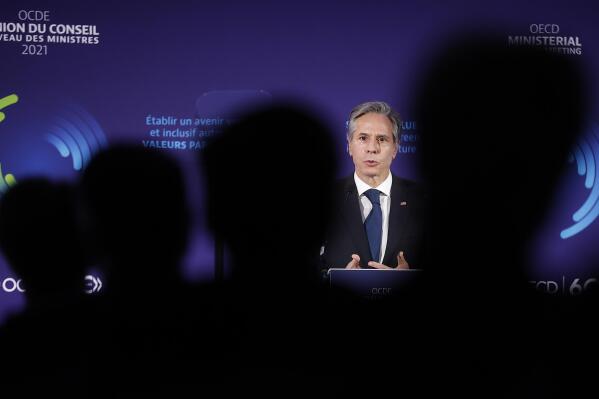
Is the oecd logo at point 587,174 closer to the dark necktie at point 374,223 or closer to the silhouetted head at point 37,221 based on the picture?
the dark necktie at point 374,223

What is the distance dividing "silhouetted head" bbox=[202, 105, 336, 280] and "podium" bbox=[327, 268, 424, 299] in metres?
0.12

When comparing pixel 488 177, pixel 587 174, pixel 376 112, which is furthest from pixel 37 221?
pixel 587 174

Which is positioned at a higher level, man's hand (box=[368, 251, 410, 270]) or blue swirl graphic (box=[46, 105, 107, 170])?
blue swirl graphic (box=[46, 105, 107, 170])

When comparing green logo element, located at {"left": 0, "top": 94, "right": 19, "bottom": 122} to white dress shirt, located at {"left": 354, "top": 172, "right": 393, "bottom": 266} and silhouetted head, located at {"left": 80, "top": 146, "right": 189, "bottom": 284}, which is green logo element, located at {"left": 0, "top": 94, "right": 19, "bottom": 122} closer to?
silhouetted head, located at {"left": 80, "top": 146, "right": 189, "bottom": 284}

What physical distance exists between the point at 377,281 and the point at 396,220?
202mm

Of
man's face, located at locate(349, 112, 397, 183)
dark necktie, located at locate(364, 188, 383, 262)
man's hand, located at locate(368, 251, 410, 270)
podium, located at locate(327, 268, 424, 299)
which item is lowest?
podium, located at locate(327, 268, 424, 299)

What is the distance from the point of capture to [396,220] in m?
2.05

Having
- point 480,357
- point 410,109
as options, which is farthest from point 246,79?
point 480,357

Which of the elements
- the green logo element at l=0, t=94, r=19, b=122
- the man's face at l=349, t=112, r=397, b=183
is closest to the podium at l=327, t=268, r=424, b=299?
the man's face at l=349, t=112, r=397, b=183

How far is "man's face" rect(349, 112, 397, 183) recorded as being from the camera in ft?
6.69

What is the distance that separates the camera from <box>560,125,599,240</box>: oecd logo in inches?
81.0

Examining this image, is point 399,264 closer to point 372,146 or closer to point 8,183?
point 372,146

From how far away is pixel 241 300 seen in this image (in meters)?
2.05

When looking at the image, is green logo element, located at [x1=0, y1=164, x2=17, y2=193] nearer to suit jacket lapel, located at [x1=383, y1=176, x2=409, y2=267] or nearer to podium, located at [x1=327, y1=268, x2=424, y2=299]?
podium, located at [x1=327, y1=268, x2=424, y2=299]
